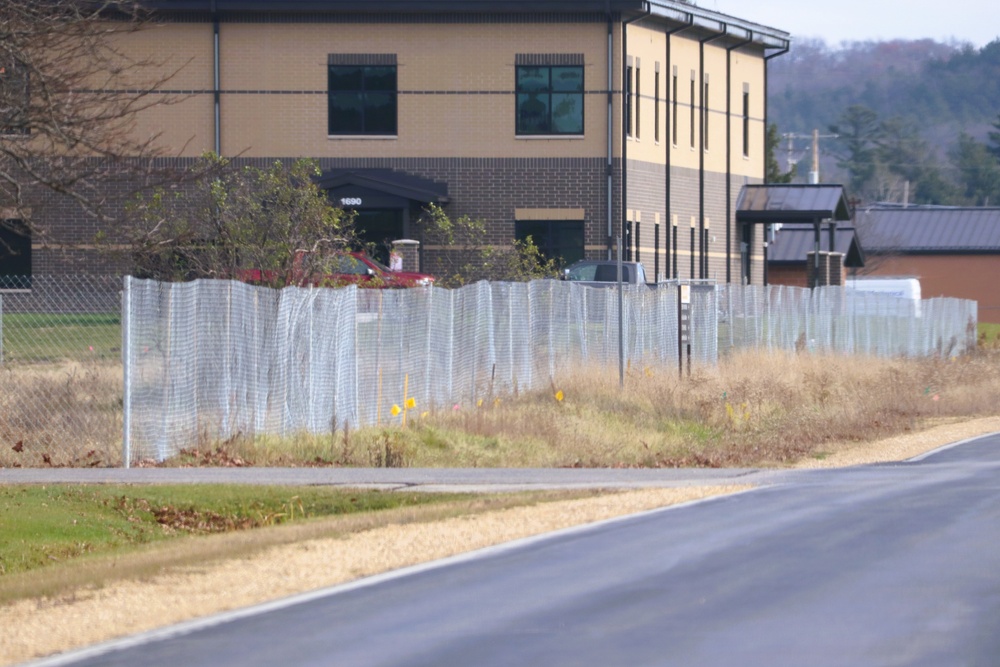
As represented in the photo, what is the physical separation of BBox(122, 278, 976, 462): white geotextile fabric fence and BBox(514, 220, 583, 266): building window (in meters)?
9.75

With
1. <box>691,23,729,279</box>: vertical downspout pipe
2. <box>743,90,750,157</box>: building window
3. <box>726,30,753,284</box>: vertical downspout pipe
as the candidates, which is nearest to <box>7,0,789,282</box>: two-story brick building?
<box>691,23,729,279</box>: vertical downspout pipe

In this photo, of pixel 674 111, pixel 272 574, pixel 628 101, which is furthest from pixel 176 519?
pixel 674 111

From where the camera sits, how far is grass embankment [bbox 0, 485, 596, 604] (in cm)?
1173

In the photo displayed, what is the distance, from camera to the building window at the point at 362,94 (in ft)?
125

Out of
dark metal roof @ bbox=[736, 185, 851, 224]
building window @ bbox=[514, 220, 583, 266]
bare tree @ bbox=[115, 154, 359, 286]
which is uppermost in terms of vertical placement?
dark metal roof @ bbox=[736, 185, 851, 224]

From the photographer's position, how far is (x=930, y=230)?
74562 millimetres

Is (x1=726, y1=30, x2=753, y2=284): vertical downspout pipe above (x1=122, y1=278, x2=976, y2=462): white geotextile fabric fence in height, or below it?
above

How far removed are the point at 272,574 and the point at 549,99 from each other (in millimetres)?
29279

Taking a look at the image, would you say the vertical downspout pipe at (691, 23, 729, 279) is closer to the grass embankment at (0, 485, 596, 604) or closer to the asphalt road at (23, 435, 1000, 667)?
the grass embankment at (0, 485, 596, 604)

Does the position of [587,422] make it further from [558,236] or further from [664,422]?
[558,236]

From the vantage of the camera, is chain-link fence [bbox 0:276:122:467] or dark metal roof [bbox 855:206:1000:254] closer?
chain-link fence [bbox 0:276:122:467]

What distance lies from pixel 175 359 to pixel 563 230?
22904 mm

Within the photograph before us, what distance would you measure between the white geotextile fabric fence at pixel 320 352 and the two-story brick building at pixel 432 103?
45.3ft

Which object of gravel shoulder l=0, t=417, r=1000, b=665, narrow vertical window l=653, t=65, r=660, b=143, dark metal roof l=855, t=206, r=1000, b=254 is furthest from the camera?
dark metal roof l=855, t=206, r=1000, b=254
